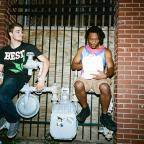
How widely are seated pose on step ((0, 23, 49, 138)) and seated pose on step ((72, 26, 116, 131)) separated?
701mm

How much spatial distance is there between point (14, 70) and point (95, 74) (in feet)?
4.93

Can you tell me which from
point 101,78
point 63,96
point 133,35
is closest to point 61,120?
point 63,96

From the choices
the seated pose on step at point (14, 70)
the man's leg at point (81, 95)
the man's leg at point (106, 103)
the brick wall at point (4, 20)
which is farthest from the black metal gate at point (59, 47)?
the seated pose on step at point (14, 70)

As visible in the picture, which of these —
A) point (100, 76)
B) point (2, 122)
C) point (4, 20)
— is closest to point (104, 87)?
point (100, 76)

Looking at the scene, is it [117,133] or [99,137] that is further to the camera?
[99,137]

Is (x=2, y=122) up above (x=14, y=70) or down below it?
below

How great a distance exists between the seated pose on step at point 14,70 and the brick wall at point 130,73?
1.43 m

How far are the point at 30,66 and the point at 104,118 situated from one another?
64.9 inches

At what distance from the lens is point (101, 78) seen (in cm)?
519

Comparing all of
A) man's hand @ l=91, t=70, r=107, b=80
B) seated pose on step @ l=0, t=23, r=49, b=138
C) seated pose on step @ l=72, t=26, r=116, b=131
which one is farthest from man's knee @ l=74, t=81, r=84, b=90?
seated pose on step @ l=0, t=23, r=49, b=138

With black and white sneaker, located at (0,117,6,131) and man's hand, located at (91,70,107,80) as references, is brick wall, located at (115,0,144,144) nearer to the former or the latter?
man's hand, located at (91,70,107,80)

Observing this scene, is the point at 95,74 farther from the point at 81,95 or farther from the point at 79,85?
the point at 81,95

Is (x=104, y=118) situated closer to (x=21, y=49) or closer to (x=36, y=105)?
(x=36, y=105)

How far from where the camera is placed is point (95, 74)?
5.19 m
